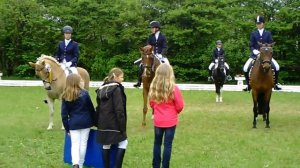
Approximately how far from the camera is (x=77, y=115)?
771 cm

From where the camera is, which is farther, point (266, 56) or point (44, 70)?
point (44, 70)

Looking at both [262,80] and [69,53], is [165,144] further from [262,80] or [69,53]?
[69,53]

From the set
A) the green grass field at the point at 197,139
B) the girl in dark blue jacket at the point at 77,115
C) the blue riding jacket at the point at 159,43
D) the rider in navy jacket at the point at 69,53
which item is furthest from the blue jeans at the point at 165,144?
the blue riding jacket at the point at 159,43

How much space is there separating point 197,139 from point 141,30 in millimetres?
23937

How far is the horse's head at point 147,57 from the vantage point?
1296 cm

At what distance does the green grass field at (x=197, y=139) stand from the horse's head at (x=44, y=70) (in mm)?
1378

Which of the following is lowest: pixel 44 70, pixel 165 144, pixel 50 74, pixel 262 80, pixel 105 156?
pixel 105 156

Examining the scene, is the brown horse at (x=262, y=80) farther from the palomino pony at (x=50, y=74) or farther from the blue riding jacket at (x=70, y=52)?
the palomino pony at (x=50, y=74)

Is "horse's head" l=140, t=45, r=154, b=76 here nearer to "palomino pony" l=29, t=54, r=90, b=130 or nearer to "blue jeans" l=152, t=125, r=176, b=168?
"palomino pony" l=29, t=54, r=90, b=130

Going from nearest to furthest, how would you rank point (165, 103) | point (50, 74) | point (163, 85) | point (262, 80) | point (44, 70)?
1. point (163, 85)
2. point (165, 103)
3. point (44, 70)
4. point (50, 74)
5. point (262, 80)

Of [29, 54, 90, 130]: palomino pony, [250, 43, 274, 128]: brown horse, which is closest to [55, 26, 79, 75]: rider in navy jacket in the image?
[29, 54, 90, 130]: palomino pony

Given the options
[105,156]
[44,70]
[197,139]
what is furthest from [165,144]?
[44,70]

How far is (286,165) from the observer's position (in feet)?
27.8

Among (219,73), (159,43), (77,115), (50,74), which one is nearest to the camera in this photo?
(77,115)
